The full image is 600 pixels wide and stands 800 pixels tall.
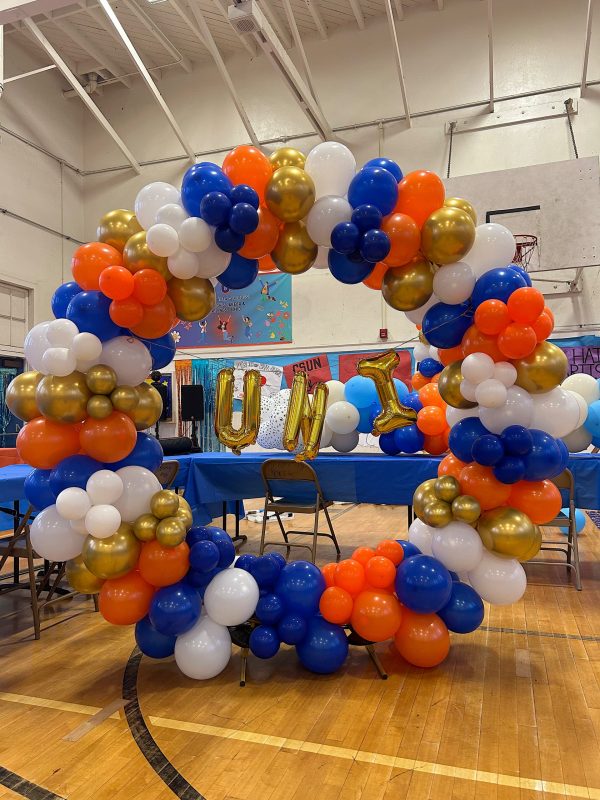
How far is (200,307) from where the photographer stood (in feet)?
8.58

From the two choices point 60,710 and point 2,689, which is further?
point 2,689

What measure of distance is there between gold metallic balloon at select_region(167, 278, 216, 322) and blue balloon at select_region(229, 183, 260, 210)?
0.40 metres

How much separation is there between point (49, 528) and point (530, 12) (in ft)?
28.7

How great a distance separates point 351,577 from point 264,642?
453mm

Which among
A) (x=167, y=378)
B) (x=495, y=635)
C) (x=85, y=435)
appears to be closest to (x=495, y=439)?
(x=495, y=635)

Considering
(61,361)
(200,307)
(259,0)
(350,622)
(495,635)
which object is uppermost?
(259,0)

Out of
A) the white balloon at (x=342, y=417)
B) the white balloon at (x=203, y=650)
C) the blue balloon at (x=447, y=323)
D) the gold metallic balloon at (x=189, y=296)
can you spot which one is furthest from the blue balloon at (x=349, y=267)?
the white balloon at (x=342, y=417)

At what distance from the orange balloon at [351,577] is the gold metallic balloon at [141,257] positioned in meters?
1.48

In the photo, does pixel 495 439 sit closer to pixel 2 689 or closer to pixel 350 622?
pixel 350 622

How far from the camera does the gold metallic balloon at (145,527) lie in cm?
241

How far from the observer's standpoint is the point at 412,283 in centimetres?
254

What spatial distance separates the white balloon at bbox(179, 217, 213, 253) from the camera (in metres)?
2.41

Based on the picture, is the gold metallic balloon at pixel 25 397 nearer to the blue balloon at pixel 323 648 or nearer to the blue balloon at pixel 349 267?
the blue balloon at pixel 349 267

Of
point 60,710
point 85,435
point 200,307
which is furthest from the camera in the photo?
point 200,307
